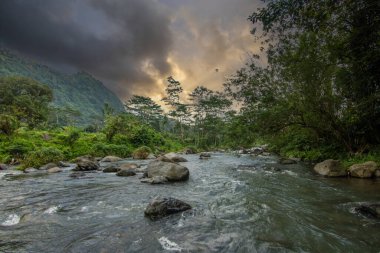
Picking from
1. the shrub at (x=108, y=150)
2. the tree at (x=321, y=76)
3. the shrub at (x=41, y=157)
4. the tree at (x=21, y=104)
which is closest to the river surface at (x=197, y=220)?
the tree at (x=321, y=76)

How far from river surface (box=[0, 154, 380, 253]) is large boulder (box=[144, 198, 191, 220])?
0.87 ft

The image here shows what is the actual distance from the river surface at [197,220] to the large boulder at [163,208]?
0.87ft

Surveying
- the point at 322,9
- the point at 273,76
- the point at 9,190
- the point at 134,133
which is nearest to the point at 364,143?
the point at 273,76

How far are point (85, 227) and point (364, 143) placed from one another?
19.7 meters

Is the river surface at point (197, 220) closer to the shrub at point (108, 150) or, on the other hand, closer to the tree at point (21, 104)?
the shrub at point (108, 150)

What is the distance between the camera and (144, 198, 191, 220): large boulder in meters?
7.49

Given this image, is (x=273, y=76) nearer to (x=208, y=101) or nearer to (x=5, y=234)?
(x=5, y=234)

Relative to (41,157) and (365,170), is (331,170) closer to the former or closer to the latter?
(365,170)

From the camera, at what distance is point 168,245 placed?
18.1 ft

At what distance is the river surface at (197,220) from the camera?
5.53 m

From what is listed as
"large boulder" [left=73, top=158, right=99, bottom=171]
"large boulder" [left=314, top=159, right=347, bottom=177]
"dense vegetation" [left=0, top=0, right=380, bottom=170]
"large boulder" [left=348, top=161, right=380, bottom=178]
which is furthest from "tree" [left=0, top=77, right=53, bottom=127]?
"large boulder" [left=348, top=161, right=380, bottom=178]

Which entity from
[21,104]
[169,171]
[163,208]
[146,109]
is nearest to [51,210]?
[163,208]

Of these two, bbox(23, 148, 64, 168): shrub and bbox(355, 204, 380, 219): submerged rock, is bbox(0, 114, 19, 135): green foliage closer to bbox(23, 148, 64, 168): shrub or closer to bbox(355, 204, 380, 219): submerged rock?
bbox(23, 148, 64, 168): shrub

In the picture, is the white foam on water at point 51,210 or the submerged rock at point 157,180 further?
the submerged rock at point 157,180
